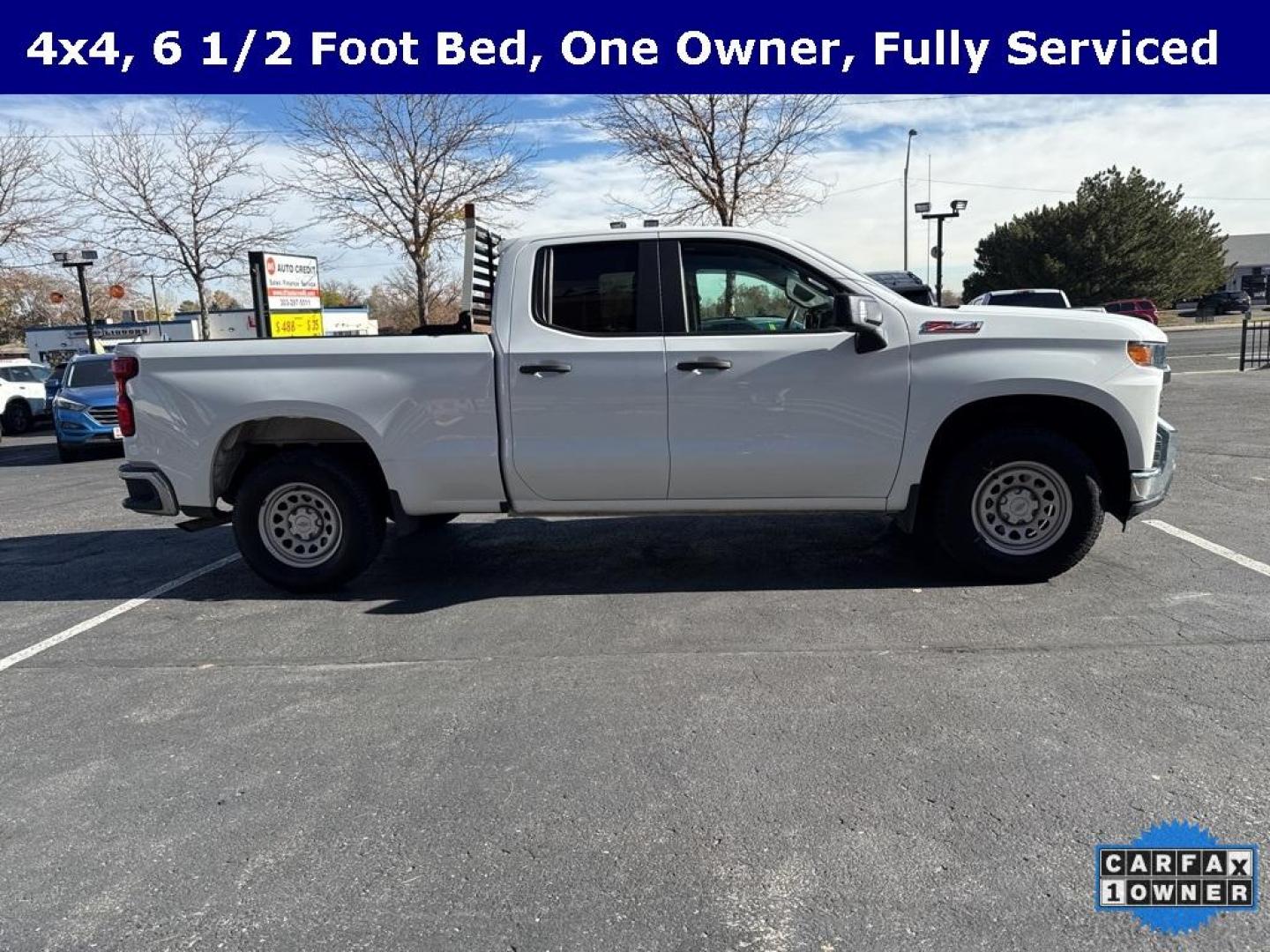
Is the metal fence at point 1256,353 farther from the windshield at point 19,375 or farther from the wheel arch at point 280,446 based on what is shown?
the windshield at point 19,375

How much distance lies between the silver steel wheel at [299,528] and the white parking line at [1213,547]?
218 inches

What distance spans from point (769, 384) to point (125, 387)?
387cm

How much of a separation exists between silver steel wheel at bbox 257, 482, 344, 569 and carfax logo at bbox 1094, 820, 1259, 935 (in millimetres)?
4442

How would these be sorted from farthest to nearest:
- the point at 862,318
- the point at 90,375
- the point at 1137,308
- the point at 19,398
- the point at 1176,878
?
the point at 1137,308, the point at 19,398, the point at 90,375, the point at 862,318, the point at 1176,878

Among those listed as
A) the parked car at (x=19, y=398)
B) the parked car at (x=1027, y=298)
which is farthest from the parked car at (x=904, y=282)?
the parked car at (x=19, y=398)

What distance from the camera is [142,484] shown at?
549 centimetres

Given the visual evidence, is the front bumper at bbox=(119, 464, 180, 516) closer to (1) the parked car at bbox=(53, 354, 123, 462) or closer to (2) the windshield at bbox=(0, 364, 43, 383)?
(1) the parked car at bbox=(53, 354, 123, 462)

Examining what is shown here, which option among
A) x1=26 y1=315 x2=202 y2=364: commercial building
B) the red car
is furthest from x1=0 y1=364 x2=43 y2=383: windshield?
the red car

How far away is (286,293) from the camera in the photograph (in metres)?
17.4

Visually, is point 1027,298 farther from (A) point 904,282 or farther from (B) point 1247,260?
(B) point 1247,260

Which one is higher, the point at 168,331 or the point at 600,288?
the point at 168,331

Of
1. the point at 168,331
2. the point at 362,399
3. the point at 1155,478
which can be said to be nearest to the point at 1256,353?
the point at 1155,478

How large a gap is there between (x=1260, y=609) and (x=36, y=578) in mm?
7708

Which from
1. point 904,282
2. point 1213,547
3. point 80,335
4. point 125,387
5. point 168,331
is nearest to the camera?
point 125,387
